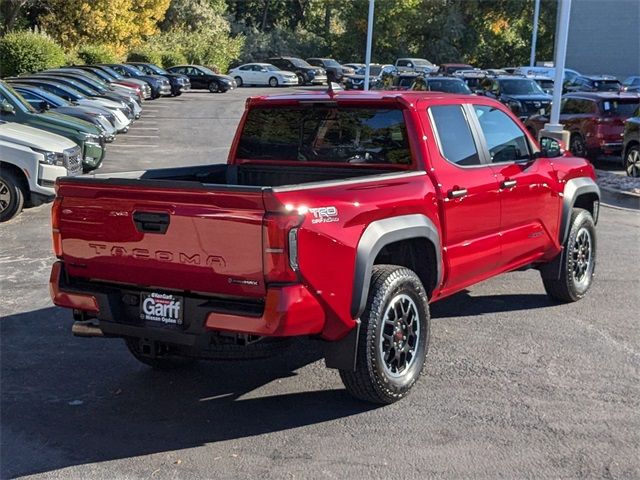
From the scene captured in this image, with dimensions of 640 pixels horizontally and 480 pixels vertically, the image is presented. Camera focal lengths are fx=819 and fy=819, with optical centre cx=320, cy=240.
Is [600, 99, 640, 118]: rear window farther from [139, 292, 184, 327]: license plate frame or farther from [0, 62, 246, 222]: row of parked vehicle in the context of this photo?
[139, 292, 184, 327]: license plate frame

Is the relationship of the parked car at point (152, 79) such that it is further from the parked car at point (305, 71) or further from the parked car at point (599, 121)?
the parked car at point (599, 121)

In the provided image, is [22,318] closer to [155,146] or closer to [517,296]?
[517,296]

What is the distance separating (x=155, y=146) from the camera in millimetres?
20875

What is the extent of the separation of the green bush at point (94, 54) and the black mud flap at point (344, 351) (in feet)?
121

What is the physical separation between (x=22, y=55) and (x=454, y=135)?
2972 cm

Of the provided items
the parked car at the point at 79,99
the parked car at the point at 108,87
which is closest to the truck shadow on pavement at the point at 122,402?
the parked car at the point at 79,99

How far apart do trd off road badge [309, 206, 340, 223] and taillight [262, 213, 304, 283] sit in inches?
4.5

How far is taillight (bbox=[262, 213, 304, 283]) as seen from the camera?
4.18 meters

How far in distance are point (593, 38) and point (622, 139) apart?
3889cm

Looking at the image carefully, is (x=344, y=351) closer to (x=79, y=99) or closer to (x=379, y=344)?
(x=379, y=344)

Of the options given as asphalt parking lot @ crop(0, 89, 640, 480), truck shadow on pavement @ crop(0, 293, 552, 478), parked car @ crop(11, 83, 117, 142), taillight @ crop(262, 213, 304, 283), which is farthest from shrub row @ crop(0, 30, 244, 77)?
taillight @ crop(262, 213, 304, 283)

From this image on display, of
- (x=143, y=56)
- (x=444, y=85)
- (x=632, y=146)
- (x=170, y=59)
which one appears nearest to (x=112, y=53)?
(x=143, y=56)

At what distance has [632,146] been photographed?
15.5m

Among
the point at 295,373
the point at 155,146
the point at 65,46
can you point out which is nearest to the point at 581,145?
the point at 155,146
